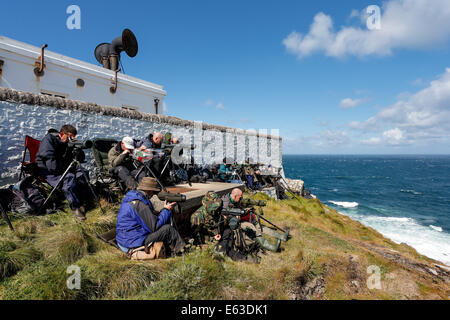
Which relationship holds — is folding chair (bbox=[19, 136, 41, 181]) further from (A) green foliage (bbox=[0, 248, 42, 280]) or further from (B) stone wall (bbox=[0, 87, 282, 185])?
(A) green foliage (bbox=[0, 248, 42, 280])

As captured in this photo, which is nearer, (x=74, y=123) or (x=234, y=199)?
(x=234, y=199)

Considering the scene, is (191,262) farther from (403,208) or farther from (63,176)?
(403,208)

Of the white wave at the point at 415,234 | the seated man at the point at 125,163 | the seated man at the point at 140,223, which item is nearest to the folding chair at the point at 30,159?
the seated man at the point at 125,163

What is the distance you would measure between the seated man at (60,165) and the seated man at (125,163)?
786 millimetres

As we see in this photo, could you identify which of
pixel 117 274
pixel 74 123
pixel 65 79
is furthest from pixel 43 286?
pixel 65 79

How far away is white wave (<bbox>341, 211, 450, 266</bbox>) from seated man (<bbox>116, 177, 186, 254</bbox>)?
14.5 m

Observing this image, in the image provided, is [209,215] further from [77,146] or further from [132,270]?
[77,146]

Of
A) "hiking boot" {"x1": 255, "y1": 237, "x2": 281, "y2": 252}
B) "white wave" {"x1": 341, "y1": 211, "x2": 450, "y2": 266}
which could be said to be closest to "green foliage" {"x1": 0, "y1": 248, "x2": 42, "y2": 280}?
"hiking boot" {"x1": 255, "y1": 237, "x2": 281, "y2": 252}

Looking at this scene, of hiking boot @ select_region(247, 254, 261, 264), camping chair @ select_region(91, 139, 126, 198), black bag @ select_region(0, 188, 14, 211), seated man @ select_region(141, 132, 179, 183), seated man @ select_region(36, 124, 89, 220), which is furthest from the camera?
seated man @ select_region(141, 132, 179, 183)

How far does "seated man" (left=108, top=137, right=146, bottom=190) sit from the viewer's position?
16.9 ft

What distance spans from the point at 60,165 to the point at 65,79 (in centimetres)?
594

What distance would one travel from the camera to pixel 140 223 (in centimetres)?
340
